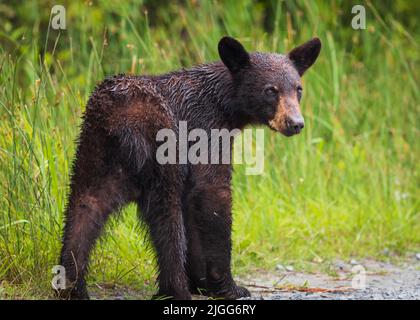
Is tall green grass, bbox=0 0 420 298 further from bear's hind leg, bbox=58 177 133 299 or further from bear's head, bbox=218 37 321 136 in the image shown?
bear's head, bbox=218 37 321 136

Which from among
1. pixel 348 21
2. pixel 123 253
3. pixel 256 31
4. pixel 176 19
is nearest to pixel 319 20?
pixel 256 31

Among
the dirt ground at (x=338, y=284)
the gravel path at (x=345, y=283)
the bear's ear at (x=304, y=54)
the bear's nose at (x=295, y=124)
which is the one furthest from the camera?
the bear's ear at (x=304, y=54)

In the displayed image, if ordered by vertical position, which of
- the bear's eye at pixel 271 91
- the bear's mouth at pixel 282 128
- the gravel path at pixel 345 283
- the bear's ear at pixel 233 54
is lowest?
the gravel path at pixel 345 283

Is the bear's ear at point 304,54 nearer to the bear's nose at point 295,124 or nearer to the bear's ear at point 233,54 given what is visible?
the bear's ear at point 233,54

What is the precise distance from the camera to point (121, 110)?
18.4 feet

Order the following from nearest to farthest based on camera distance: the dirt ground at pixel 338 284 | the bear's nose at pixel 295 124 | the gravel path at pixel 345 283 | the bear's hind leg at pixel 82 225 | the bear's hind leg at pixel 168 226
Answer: the bear's hind leg at pixel 82 225 < the bear's hind leg at pixel 168 226 < the bear's nose at pixel 295 124 < the dirt ground at pixel 338 284 < the gravel path at pixel 345 283

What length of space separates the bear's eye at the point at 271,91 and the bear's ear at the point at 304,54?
1.76ft

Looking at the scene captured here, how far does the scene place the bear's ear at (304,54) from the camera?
655 cm

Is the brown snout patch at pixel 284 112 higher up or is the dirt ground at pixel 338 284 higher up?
the brown snout patch at pixel 284 112

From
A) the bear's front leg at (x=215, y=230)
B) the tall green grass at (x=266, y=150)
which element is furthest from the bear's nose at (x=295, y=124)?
the tall green grass at (x=266, y=150)

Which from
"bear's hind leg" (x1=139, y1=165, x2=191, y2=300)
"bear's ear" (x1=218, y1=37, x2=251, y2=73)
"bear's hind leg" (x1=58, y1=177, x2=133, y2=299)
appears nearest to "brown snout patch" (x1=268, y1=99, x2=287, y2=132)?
"bear's ear" (x1=218, y1=37, x2=251, y2=73)

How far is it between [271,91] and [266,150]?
109 inches

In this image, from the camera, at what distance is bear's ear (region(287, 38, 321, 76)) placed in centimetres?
655
